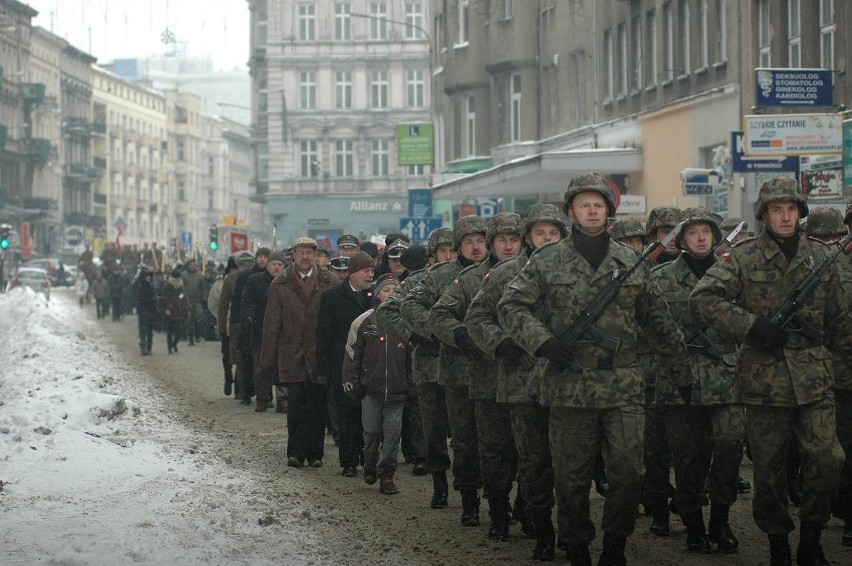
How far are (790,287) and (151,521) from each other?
163 inches

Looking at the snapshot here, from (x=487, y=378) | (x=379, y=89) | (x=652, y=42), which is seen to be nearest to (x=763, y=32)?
(x=652, y=42)

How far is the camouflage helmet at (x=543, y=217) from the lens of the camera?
9.93 metres

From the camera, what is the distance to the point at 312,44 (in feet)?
294

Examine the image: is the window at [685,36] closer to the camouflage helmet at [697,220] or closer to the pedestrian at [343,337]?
the pedestrian at [343,337]

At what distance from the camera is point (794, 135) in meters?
19.5

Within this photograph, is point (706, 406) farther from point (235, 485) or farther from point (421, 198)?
point (421, 198)

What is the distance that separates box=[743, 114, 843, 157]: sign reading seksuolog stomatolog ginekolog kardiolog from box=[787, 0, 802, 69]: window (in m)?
8.47

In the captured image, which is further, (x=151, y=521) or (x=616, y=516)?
(x=151, y=521)

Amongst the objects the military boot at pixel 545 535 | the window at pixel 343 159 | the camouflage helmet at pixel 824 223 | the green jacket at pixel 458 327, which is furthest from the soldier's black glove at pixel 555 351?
the window at pixel 343 159

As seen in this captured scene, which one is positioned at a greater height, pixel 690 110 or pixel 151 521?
pixel 690 110

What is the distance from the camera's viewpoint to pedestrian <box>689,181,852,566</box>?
28.6 ft

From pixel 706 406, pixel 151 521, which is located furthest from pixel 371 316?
pixel 706 406

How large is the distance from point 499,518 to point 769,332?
2350 mm

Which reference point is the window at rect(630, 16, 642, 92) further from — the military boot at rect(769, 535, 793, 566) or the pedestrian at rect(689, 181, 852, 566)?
the military boot at rect(769, 535, 793, 566)
